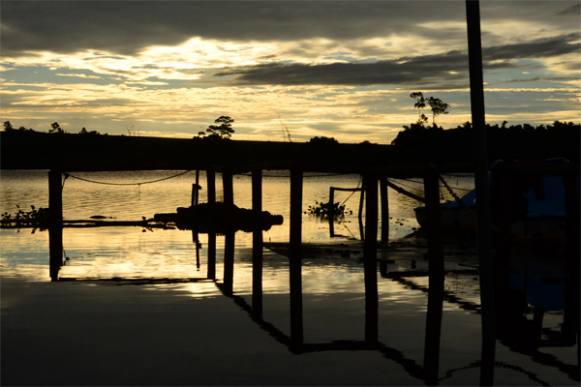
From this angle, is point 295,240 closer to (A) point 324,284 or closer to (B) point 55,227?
(A) point 324,284

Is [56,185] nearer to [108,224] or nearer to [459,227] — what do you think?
[108,224]

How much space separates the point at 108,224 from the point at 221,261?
49.0 ft

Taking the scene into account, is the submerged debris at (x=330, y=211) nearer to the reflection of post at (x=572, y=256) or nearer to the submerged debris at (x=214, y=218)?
the submerged debris at (x=214, y=218)

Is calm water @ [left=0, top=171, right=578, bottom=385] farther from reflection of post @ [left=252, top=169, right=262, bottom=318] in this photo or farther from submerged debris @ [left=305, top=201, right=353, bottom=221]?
submerged debris @ [left=305, top=201, right=353, bottom=221]

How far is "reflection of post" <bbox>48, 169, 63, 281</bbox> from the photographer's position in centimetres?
2712

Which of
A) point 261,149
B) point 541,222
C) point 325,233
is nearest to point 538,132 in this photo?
point 261,149

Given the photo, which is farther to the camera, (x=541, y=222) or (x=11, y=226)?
(x=11, y=226)

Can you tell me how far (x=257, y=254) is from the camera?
72.6ft

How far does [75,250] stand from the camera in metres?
31.9

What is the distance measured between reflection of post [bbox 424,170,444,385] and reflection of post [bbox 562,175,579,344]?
309 cm

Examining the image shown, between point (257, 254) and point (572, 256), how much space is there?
7.52 m

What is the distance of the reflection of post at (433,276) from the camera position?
14.3 metres

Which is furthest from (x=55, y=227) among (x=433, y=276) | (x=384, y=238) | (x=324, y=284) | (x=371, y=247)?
(x=433, y=276)

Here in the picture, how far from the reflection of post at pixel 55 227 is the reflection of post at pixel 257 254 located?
5.53 metres
